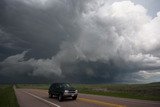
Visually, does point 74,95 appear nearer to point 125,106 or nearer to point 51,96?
point 51,96

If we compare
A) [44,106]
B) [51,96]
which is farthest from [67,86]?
[44,106]

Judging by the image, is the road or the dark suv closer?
the road

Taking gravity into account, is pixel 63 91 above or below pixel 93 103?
above

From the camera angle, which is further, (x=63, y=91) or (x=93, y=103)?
(x=63, y=91)

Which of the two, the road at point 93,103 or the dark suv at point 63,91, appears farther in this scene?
the dark suv at point 63,91

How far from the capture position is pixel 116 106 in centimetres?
1692

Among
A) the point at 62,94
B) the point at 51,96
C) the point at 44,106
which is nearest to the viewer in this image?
the point at 44,106

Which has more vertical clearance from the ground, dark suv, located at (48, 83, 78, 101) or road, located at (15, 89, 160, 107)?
dark suv, located at (48, 83, 78, 101)

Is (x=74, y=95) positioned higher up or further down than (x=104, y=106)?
higher up

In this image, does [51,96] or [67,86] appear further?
[51,96]

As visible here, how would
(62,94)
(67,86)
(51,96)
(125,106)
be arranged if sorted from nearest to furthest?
(125,106), (62,94), (67,86), (51,96)

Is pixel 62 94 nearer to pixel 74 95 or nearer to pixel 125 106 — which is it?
→ pixel 74 95

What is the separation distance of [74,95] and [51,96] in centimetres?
608

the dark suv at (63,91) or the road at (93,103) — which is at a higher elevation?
the dark suv at (63,91)
